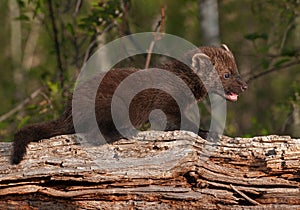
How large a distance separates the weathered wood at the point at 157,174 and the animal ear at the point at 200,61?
186 cm

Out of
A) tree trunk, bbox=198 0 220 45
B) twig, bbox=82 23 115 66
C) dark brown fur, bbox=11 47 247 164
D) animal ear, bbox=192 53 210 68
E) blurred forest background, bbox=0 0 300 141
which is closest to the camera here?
dark brown fur, bbox=11 47 247 164

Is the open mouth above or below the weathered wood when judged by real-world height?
above

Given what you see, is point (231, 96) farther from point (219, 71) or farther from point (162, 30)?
point (162, 30)

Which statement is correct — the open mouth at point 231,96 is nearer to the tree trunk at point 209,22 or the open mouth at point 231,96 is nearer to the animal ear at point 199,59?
the animal ear at point 199,59

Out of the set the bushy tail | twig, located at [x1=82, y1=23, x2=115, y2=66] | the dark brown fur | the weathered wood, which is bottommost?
the weathered wood

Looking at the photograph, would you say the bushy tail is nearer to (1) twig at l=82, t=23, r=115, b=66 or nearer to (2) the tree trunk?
(1) twig at l=82, t=23, r=115, b=66

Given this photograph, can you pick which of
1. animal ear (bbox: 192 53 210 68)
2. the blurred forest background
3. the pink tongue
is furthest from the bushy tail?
the blurred forest background

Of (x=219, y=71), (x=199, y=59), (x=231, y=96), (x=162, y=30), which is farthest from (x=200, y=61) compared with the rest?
(x=162, y=30)

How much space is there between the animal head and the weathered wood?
174 cm

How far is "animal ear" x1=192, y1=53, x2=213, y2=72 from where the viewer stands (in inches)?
336

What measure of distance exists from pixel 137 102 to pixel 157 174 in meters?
1.72

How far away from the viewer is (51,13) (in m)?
11.5

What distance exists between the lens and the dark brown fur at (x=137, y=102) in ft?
23.7

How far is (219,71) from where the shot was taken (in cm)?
863
